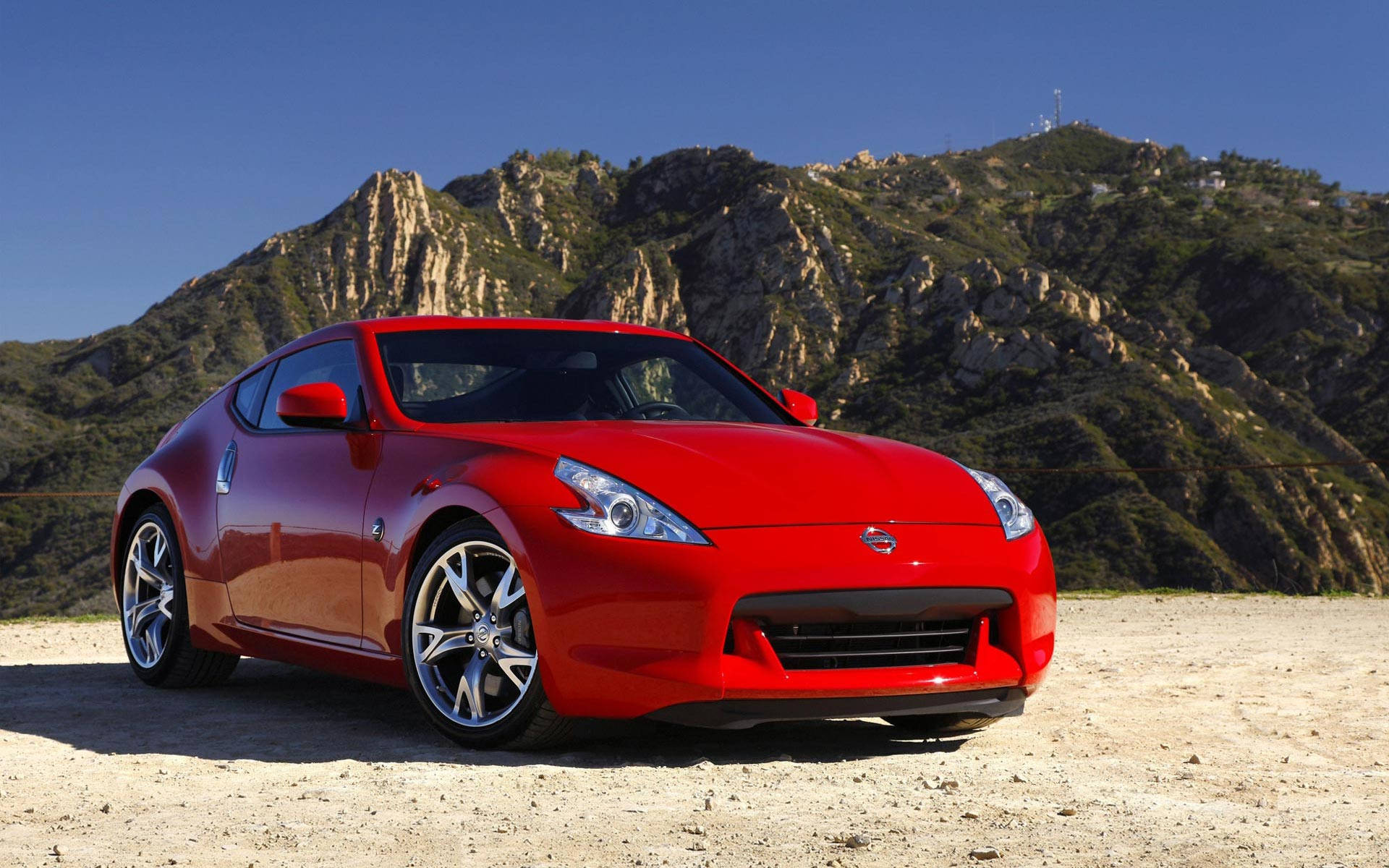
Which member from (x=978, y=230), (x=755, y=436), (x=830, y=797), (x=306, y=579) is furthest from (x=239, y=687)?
(x=978, y=230)

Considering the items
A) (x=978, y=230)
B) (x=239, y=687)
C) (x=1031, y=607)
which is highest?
(x=978, y=230)

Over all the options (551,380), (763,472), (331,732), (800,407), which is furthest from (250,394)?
(763,472)

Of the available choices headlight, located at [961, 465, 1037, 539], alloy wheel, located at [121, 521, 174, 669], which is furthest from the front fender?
alloy wheel, located at [121, 521, 174, 669]

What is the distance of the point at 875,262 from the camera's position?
3652 inches

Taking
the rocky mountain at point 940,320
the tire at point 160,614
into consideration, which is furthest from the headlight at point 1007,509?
the rocky mountain at point 940,320

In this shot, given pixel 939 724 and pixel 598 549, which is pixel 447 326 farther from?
pixel 939 724

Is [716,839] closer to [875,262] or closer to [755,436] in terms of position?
[755,436]

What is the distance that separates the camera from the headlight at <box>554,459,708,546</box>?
13.4 feet

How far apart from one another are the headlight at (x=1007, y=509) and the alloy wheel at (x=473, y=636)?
1589 millimetres

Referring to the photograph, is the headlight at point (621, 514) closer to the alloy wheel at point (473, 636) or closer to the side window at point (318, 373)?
the alloy wheel at point (473, 636)

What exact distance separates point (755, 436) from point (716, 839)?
5.95ft

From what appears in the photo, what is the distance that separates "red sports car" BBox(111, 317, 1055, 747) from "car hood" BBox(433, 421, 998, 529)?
10 millimetres

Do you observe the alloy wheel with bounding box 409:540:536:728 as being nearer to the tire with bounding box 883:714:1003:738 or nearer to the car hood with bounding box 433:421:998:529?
the car hood with bounding box 433:421:998:529

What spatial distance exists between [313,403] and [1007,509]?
2396mm
